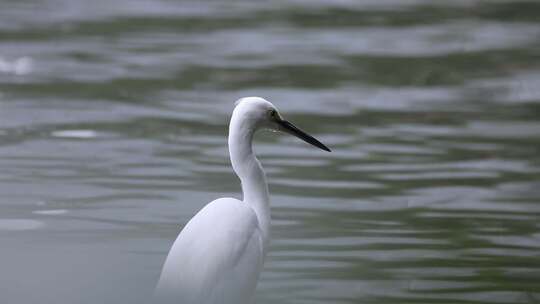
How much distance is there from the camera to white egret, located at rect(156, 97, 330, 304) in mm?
5953

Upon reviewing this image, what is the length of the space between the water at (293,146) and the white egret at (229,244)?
0.24m

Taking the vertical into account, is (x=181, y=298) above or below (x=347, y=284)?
above

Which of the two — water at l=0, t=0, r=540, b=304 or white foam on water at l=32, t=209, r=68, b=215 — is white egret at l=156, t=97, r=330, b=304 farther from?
white foam on water at l=32, t=209, r=68, b=215

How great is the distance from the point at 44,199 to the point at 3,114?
3342 mm

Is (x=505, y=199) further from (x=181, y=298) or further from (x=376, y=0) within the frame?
(x=376, y=0)

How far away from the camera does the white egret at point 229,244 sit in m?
5.95

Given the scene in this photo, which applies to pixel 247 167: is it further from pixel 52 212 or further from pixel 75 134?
pixel 75 134

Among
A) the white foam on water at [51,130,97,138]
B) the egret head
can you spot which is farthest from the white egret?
the white foam on water at [51,130,97,138]

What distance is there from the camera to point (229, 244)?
20.4ft

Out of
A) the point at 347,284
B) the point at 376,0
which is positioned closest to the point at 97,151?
the point at 347,284

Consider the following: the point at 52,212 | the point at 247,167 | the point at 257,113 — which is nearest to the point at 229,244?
the point at 247,167

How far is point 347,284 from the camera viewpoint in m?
7.64

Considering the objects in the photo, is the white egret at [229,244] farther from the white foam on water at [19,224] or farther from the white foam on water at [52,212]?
the white foam on water at [52,212]

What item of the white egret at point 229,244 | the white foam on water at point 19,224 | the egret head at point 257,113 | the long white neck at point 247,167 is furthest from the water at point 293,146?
the egret head at point 257,113
